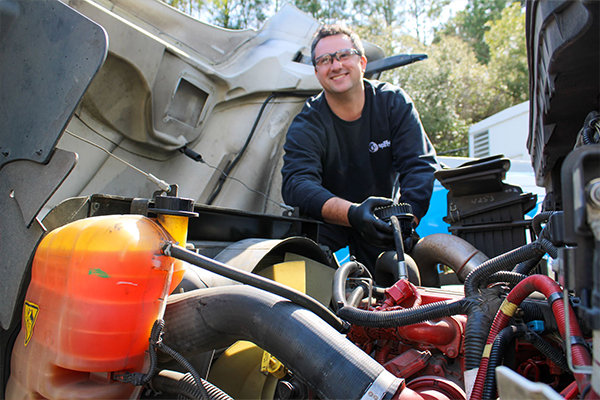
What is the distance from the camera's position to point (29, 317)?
3.22ft

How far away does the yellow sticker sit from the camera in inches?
37.8

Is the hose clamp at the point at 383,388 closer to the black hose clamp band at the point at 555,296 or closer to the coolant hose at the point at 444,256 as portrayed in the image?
the black hose clamp band at the point at 555,296

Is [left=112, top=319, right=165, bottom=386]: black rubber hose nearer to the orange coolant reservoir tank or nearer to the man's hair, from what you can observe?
the orange coolant reservoir tank

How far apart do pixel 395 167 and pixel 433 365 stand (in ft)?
5.19

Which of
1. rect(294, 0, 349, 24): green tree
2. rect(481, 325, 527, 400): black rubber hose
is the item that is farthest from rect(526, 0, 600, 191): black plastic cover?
rect(294, 0, 349, 24): green tree

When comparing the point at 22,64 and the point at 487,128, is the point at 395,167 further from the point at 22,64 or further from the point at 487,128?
the point at 487,128

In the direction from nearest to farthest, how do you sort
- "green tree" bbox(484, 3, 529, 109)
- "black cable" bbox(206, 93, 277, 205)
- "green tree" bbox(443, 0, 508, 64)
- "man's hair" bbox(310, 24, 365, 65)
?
"man's hair" bbox(310, 24, 365, 65), "black cable" bbox(206, 93, 277, 205), "green tree" bbox(484, 3, 529, 109), "green tree" bbox(443, 0, 508, 64)

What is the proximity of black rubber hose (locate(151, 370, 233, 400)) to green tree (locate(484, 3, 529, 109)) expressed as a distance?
16855 millimetres

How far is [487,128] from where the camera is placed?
9.51 metres

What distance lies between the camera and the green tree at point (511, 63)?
15.3 meters

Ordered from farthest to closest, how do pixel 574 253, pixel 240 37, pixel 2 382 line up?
pixel 240 37 < pixel 2 382 < pixel 574 253

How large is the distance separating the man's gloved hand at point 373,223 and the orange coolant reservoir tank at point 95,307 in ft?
3.20

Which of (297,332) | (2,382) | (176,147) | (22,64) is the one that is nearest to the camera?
(297,332)

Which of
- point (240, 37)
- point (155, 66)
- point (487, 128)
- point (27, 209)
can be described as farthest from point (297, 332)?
point (487, 128)
